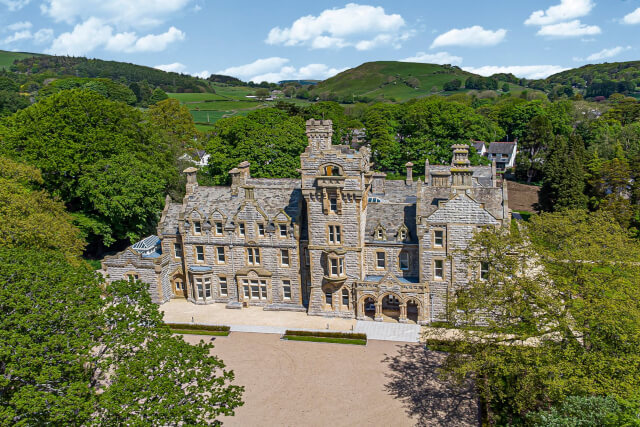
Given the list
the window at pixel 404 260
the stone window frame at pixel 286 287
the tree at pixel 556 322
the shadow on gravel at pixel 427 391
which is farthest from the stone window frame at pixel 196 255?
the tree at pixel 556 322

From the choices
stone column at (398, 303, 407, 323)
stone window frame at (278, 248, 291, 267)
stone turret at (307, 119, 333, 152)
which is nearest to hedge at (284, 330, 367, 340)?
stone column at (398, 303, 407, 323)

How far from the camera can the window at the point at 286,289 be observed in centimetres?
4875

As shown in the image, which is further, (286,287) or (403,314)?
(286,287)

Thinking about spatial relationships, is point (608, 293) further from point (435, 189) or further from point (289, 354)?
point (289, 354)

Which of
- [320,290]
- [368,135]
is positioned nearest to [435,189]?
[320,290]

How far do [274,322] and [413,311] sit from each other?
13233 mm

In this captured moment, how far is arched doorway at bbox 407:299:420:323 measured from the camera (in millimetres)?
44625

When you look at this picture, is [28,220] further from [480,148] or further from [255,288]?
[480,148]

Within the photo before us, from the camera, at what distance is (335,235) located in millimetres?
45125

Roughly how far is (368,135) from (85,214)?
55.1 meters

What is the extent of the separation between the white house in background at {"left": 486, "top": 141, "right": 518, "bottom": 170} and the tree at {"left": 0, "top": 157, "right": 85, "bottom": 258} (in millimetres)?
91247

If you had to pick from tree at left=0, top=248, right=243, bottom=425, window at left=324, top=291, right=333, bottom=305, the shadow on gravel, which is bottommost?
the shadow on gravel

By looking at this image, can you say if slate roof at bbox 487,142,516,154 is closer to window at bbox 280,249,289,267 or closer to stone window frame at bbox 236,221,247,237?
window at bbox 280,249,289,267

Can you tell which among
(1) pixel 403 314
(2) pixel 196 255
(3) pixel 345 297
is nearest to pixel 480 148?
(1) pixel 403 314
